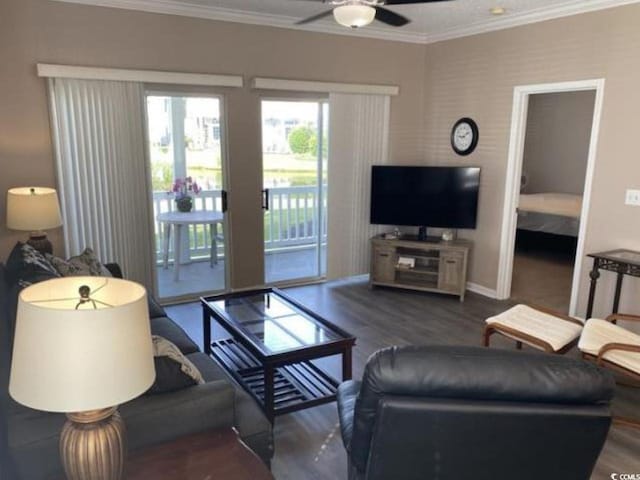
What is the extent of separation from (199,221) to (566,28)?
3826mm

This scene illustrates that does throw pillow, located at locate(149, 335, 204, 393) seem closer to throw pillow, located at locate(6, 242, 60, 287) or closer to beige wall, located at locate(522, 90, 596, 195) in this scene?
throw pillow, located at locate(6, 242, 60, 287)

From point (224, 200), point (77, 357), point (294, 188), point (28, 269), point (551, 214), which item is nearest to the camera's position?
point (77, 357)


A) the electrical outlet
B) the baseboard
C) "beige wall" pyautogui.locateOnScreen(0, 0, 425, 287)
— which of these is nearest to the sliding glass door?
"beige wall" pyautogui.locateOnScreen(0, 0, 425, 287)

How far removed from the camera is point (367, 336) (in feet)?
13.9

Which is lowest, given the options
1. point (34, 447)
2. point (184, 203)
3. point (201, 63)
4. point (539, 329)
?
point (539, 329)

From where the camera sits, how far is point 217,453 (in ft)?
5.49

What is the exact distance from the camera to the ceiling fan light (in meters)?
2.71

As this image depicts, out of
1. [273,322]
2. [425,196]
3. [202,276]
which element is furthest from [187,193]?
[425,196]

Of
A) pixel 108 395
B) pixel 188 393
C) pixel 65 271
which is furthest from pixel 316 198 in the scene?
pixel 108 395

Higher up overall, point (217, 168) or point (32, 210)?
point (217, 168)

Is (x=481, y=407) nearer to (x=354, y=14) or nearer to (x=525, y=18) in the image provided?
(x=354, y=14)

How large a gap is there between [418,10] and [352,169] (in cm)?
175

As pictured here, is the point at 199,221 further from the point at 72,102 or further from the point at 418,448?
the point at 418,448

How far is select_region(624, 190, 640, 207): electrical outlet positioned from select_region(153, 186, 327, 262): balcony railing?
9.52 feet
